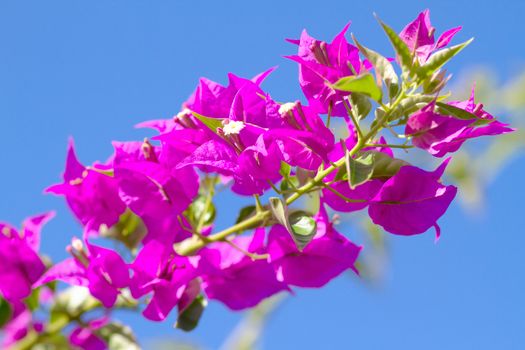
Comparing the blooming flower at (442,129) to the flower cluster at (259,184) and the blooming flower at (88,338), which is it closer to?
the flower cluster at (259,184)

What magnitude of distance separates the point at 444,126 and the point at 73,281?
1.63 ft

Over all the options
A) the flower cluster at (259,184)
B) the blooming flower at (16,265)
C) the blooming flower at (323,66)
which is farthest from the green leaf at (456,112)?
the blooming flower at (16,265)

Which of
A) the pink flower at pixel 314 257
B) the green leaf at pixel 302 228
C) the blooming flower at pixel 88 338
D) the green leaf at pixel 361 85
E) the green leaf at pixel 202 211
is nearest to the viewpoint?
the green leaf at pixel 361 85

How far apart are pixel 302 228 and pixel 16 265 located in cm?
46

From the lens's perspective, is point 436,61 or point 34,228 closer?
point 436,61

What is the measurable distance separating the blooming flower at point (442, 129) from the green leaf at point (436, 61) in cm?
3

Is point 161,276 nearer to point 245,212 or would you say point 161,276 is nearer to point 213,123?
point 245,212

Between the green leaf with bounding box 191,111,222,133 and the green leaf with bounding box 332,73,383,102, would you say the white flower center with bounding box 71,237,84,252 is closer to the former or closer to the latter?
the green leaf with bounding box 191,111,222,133

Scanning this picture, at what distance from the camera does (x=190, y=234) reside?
97 centimetres

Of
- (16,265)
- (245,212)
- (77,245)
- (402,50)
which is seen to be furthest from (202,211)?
(402,50)

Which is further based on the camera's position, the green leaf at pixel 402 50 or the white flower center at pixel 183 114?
the white flower center at pixel 183 114

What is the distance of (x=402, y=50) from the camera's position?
29.0 inches

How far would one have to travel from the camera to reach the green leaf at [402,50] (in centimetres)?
71

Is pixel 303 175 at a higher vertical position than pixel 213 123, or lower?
lower
